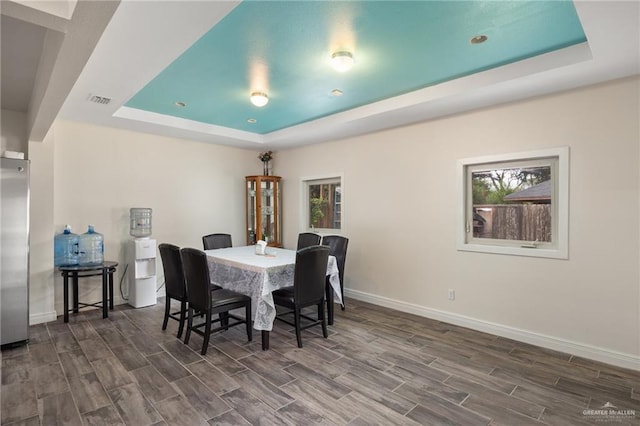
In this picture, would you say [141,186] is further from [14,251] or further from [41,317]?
[41,317]

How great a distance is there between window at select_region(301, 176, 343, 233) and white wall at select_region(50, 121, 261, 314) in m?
1.21

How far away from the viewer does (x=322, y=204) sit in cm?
561

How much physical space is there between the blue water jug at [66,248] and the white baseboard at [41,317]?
1.92 ft

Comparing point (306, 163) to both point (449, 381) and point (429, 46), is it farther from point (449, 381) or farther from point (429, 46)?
point (449, 381)

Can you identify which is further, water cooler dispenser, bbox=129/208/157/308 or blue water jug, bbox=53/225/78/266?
water cooler dispenser, bbox=129/208/157/308

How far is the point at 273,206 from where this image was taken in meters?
5.97

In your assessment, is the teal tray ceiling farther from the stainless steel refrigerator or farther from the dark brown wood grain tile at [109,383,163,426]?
the dark brown wood grain tile at [109,383,163,426]

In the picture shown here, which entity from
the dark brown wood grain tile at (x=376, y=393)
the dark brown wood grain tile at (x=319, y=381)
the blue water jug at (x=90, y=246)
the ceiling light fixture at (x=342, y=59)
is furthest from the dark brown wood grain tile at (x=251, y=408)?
the blue water jug at (x=90, y=246)

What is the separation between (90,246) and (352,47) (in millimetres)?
3971

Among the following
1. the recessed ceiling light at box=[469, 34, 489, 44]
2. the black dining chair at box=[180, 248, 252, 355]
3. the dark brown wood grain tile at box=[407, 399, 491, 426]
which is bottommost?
the dark brown wood grain tile at box=[407, 399, 491, 426]

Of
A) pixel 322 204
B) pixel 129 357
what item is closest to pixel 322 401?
pixel 129 357

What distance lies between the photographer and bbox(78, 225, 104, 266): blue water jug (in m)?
4.14

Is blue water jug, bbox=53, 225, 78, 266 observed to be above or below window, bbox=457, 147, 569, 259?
below

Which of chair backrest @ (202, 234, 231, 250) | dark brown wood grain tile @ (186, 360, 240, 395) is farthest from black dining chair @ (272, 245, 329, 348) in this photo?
chair backrest @ (202, 234, 231, 250)
